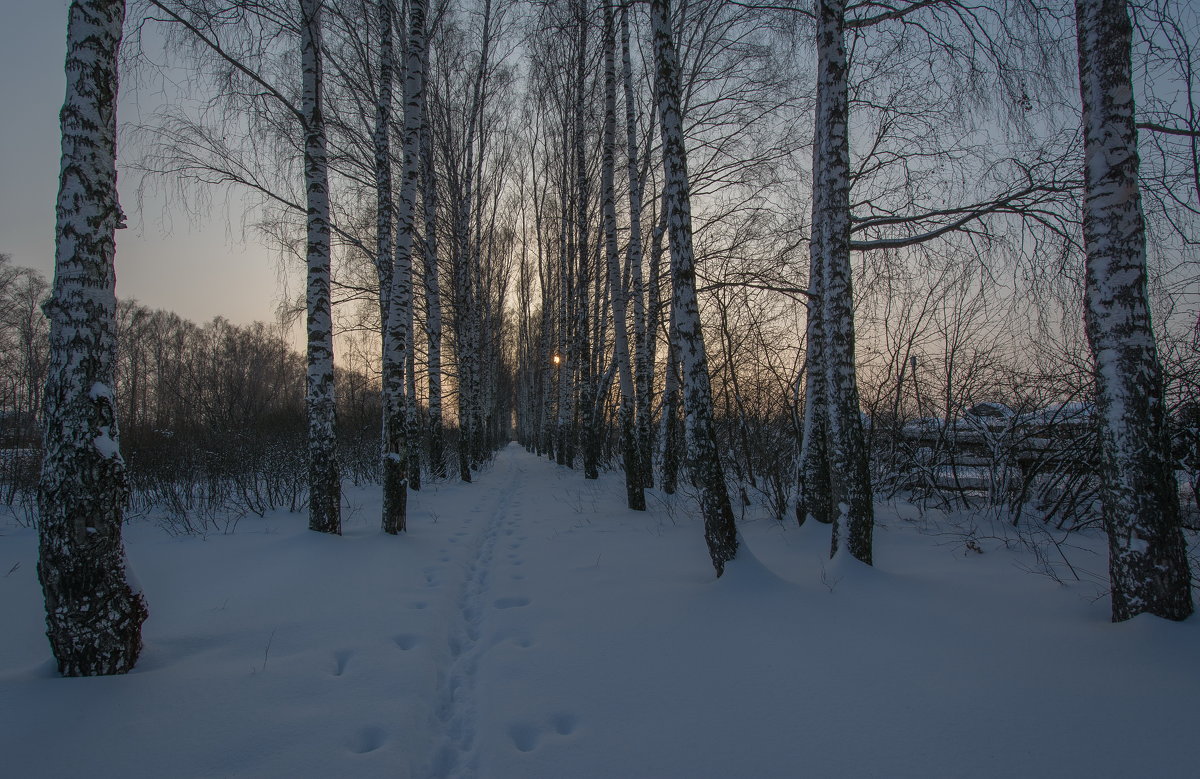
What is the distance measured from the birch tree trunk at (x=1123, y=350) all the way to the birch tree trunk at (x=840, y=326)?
1291mm

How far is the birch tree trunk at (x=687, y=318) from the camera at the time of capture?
404 cm

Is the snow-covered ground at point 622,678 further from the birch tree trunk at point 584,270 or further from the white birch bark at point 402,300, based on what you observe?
the birch tree trunk at point 584,270

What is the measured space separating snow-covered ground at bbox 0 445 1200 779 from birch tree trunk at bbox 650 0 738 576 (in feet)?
1.66

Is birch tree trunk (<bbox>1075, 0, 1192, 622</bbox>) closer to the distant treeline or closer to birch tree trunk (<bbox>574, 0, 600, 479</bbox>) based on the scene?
the distant treeline

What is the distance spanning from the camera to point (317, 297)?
538cm

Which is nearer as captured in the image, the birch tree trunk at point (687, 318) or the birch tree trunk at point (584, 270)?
the birch tree trunk at point (687, 318)

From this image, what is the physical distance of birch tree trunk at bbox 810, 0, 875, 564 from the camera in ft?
12.5

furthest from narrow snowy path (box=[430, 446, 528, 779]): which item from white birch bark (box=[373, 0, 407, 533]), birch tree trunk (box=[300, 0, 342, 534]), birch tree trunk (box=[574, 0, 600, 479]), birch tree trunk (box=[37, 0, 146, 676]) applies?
birch tree trunk (box=[574, 0, 600, 479])

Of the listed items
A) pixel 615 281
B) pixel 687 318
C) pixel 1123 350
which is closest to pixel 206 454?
pixel 615 281

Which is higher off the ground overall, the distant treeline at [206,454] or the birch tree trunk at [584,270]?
the birch tree trunk at [584,270]

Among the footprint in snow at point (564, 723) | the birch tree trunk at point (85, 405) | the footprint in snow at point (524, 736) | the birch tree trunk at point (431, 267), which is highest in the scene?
the birch tree trunk at point (431, 267)

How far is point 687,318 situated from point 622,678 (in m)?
2.54

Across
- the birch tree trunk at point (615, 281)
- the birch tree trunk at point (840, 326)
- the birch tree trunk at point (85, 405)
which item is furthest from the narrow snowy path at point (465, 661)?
the birch tree trunk at point (840, 326)

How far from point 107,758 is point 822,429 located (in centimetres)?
569
